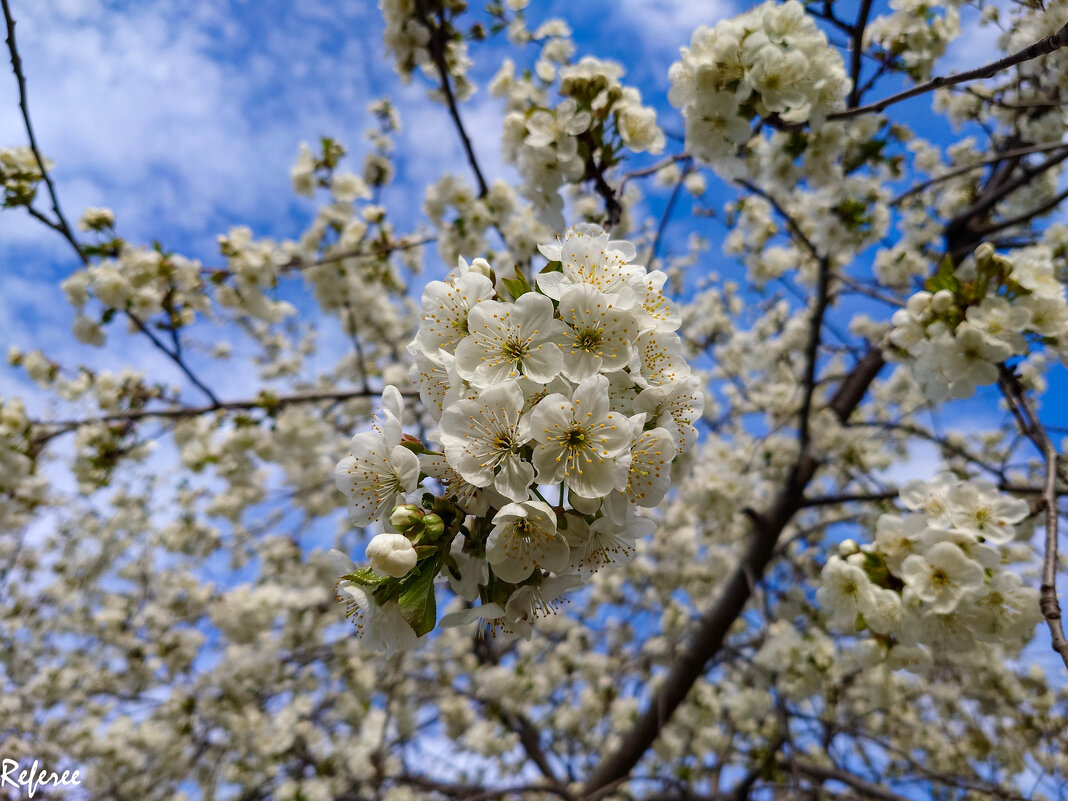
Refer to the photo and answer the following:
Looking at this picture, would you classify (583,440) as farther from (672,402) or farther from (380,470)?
(380,470)

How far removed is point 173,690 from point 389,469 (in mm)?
4781

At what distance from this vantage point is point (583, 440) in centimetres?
103

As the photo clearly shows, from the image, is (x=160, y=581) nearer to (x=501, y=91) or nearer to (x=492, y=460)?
(x=501, y=91)

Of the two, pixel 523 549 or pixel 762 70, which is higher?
pixel 762 70

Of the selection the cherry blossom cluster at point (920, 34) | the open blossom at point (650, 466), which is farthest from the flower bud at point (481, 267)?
the cherry blossom cluster at point (920, 34)

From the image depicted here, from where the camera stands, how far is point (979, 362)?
192 centimetres

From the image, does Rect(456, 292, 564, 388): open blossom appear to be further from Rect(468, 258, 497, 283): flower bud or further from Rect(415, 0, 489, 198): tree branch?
Rect(415, 0, 489, 198): tree branch

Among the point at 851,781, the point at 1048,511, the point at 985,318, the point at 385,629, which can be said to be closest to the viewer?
the point at 385,629

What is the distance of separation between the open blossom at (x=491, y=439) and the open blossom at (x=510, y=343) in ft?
0.16

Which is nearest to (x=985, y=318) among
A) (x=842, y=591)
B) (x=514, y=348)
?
(x=842, y=591)

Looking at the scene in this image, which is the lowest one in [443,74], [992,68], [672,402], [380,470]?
[380,470]

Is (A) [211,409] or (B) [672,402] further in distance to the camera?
(A) [211,409]

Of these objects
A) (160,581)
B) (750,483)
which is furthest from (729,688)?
(160,581)

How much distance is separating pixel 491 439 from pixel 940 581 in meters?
1.47
